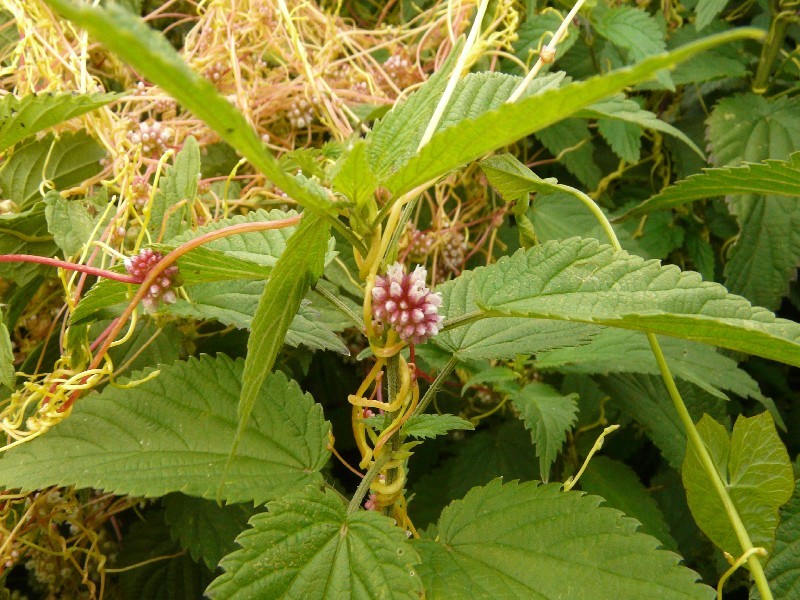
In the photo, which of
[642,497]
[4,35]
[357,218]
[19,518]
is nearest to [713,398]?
[642,497]

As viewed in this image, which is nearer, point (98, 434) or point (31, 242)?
point (98, 434)

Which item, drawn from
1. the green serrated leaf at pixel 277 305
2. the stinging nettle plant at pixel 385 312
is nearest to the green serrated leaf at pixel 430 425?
the stinging nettle plant at pixel 385 312

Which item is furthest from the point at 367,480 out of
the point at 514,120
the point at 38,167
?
the point at 38,167

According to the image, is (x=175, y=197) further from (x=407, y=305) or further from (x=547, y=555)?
(x=547, y=555)

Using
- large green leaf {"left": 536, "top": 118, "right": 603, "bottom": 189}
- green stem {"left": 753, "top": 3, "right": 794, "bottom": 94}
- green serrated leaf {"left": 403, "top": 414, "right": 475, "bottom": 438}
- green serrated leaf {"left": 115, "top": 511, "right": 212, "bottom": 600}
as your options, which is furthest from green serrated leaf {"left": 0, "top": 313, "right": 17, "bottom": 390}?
green stem {"left": 753, "top": 3, "right": 794, "bottom": 94}

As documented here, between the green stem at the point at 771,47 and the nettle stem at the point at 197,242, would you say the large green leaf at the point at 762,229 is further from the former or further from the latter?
the nettle stem at the point at 197,242

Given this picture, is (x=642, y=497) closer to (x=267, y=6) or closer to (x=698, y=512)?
(x=698, y=512)

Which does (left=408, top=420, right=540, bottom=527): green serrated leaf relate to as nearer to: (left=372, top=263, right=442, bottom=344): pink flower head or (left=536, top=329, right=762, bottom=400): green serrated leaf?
(left=536, top=329, right=762, bottom=400): green serrated leaf
